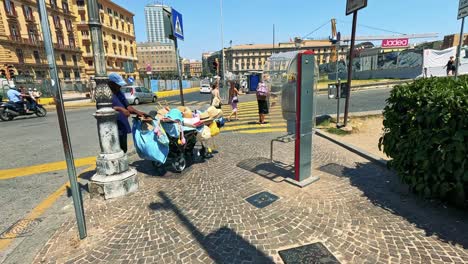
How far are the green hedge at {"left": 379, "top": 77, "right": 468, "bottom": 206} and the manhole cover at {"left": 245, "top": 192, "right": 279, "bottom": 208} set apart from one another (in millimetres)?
1878

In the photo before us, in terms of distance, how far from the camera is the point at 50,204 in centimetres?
376

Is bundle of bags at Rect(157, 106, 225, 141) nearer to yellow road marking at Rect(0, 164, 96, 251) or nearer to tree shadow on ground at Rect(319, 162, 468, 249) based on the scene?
yellow road marking at Rect(0, 164, 96, 251)

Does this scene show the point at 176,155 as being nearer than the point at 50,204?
No

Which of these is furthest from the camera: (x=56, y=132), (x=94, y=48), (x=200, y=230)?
(x=56, y=132)

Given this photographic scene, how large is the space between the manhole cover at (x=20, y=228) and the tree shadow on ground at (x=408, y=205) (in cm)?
461

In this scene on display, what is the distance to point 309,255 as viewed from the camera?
2455 millimetres

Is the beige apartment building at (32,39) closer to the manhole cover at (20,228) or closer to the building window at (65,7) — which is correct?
the building window at (65,7)

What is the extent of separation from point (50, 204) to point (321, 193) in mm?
4167

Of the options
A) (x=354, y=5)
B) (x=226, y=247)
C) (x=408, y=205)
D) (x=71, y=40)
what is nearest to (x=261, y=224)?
(x=226, y=247)

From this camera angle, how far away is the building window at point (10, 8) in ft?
141

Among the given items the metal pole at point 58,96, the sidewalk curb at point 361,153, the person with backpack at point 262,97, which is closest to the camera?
the metal pole at point 58,96

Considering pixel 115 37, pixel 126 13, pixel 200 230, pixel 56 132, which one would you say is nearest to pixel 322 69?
pixel 56 132

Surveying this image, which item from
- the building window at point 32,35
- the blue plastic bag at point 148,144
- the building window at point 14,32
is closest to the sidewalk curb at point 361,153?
the blue plastic bag at point 148,144

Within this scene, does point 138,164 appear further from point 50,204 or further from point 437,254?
point 437,254
